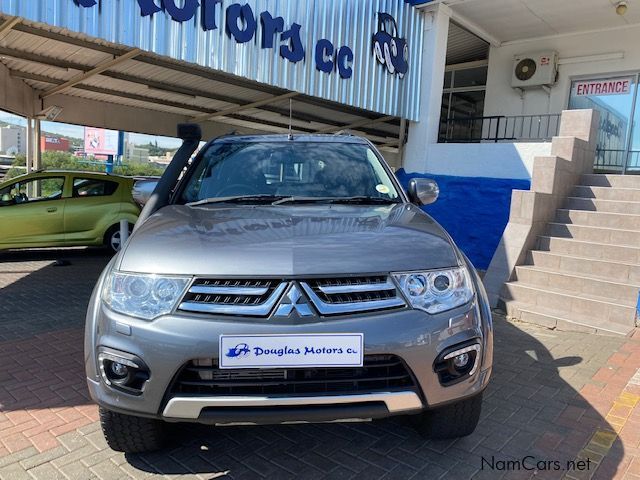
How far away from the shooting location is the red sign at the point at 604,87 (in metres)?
9.88

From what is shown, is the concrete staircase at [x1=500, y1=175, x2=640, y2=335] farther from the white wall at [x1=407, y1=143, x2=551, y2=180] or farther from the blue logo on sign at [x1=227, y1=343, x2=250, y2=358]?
the blue logo on sign at [x1=227, y1=343, x2=250, y2=358]

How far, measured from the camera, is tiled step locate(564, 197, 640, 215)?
6.04 m

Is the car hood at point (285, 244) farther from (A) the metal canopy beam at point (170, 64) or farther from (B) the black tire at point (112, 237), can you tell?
(B) the black tire at point (112, 237)

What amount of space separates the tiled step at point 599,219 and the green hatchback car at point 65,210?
725 centimetres

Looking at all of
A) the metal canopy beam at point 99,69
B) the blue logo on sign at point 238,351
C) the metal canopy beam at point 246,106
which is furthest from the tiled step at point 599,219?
the metal canopy beam at point 99,69

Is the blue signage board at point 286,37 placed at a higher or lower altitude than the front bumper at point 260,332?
higher

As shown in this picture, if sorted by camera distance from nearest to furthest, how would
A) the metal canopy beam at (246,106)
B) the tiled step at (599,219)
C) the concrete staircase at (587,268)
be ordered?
the concrete staircase at (587,268)
the tiled step at (599,219)
the metal canopy beam at (246,106)

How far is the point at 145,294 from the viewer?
211cm

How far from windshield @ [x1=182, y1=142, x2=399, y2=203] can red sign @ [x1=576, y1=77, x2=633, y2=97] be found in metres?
8.81

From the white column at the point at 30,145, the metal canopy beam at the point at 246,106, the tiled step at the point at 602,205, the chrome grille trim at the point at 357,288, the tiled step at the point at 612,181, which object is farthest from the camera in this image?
the white column at the point at 30,145

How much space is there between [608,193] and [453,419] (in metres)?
5.22

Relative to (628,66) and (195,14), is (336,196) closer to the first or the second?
(195,14)

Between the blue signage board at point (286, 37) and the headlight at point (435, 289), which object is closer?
the headlight at point (435, 289)

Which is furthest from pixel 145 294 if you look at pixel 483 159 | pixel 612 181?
pixel 483 159
